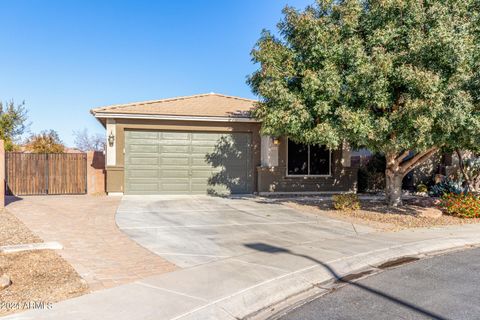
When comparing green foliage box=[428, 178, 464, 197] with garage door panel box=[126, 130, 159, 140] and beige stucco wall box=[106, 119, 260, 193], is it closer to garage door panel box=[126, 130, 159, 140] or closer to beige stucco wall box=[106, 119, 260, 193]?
beige stucco wall box=[106, 119, 260, 193]

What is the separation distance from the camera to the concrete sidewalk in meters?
4.59

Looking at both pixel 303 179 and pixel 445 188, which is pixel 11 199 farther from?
pixel 445 188

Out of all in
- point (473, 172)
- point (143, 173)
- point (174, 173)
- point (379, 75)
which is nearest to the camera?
point (379, 75)

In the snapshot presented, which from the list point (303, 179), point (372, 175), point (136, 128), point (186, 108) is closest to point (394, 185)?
point (303, 179)

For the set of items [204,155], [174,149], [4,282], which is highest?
[174,149]

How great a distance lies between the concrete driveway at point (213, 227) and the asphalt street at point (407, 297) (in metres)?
2.24

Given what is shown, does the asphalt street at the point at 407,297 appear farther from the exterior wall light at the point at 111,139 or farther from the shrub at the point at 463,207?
the exterior wall light at the point at 111,139

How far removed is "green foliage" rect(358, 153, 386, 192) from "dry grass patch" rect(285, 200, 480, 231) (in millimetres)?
4296

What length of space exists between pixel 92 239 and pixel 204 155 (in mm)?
8593

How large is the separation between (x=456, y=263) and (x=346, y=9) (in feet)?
23.6

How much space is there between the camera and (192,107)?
1697cm

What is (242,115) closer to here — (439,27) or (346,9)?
(346,9)

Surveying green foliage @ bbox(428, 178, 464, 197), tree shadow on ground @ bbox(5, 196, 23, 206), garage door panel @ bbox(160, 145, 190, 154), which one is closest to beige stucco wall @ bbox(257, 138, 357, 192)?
garage door panel @ bbox(160, 145, 190, 154)

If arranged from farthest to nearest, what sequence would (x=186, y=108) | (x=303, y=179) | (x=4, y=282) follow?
(x=303, y=179), (x=186, y=108), (x=4, y=282)
